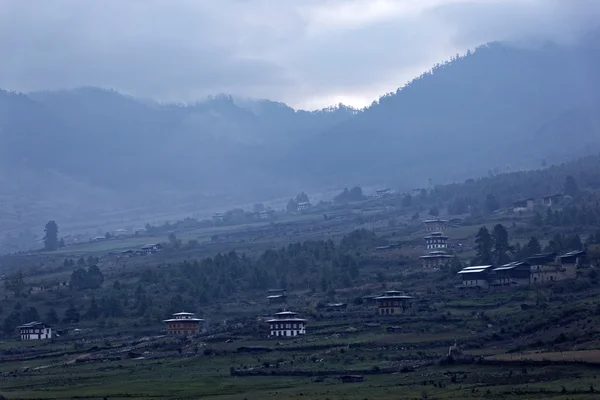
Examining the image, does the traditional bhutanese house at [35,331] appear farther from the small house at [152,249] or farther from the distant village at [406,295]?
the small house at [152,249]

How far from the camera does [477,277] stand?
92.9m

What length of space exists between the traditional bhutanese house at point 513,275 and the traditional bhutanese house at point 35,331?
116ft

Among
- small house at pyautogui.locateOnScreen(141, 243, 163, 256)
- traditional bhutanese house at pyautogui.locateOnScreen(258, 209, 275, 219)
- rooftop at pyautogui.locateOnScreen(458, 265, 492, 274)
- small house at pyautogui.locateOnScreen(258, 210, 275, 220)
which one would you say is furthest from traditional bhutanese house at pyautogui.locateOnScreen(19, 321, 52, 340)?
traditional bhutanese house at pyautogui.locateOnScreen(258, 209, 275, 219)

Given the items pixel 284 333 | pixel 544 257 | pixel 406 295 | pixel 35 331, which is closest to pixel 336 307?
pixel 406 295

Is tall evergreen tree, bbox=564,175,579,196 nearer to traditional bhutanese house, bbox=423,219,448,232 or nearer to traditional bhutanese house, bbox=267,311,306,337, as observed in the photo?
traditional bhutanese house, bbox=423,219,448,232

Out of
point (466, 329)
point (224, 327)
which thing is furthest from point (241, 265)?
point (466, 329)

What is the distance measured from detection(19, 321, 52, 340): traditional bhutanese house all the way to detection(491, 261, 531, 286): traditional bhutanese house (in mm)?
35206

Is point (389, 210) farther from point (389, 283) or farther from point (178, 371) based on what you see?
point (178, 371)

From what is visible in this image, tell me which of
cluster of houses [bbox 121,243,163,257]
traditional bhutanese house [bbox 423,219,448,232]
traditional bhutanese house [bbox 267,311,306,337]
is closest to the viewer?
traditional bhutanese house [bbox 267,311,306,337]

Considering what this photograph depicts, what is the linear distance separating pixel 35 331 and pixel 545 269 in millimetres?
40093

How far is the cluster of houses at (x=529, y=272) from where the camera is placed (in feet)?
300

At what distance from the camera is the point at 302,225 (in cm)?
16300

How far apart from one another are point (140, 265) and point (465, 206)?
4349 centimetres

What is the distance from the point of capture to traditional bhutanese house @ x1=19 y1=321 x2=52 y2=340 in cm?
9519
